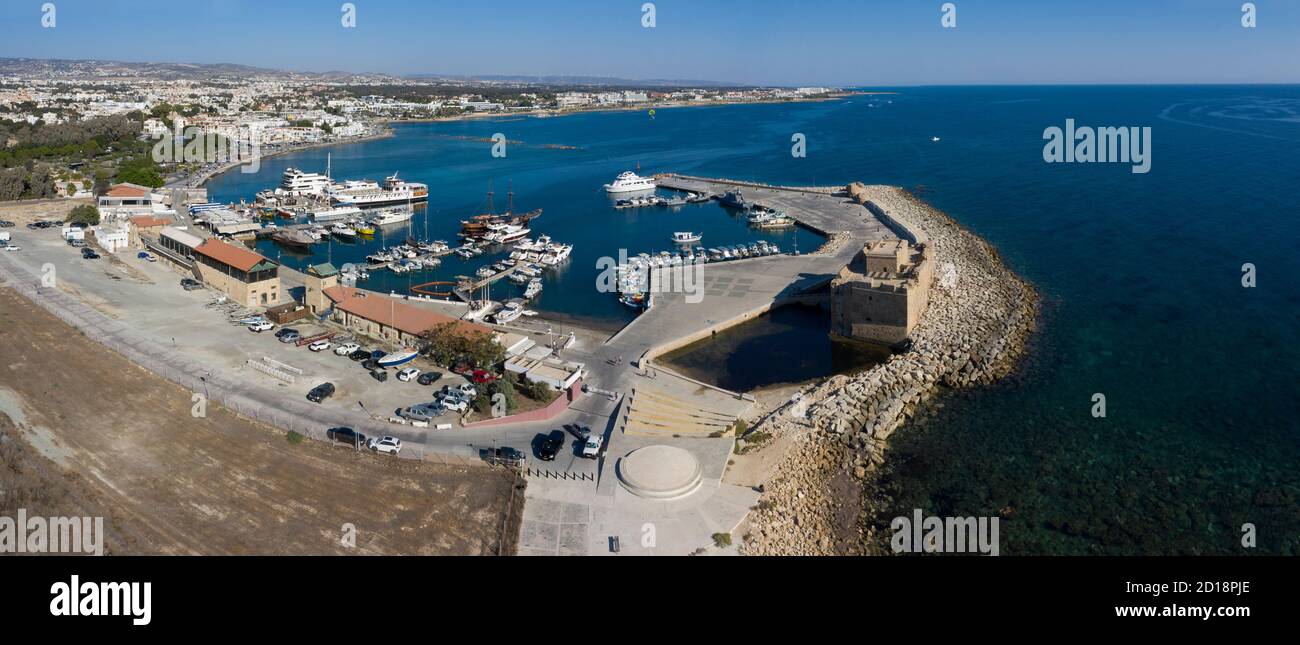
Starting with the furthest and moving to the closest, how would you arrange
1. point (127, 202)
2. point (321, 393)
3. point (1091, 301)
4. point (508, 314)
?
1. point (127, 202)
2. point (1091, 301)
3. point (508, 314)
4. point (321, 393)

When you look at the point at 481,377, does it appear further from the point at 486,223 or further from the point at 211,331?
the point at 486,223

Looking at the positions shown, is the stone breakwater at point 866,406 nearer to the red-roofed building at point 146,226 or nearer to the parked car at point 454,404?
the parked car at point 454,404

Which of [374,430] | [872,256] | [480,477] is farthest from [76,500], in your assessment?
[872,256]

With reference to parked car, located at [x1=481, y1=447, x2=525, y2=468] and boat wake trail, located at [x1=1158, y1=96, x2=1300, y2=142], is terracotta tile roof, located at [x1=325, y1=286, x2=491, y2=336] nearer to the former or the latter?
parked car, located at [x1=481, y1=447, x2=525, y2=468]

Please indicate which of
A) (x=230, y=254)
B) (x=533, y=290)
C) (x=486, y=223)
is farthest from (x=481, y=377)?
(x=486, y=223)

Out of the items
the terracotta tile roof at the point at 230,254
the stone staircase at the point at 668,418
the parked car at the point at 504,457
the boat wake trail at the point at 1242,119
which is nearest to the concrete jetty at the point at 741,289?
the stone staircase at the point at 668,418
